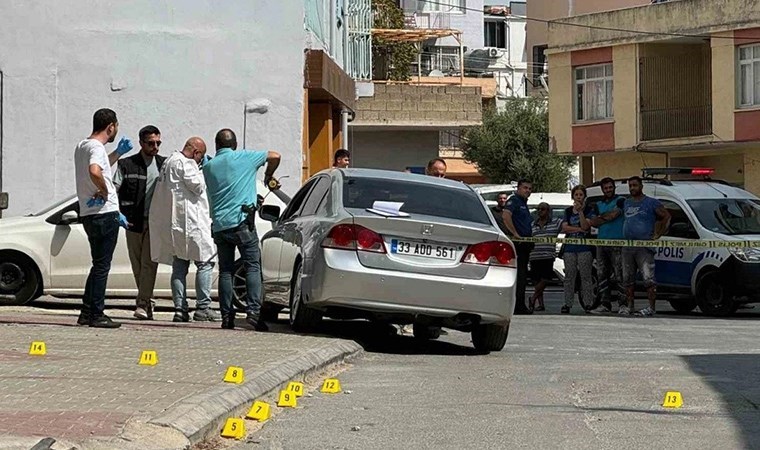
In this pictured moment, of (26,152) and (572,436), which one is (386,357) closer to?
(572,436)

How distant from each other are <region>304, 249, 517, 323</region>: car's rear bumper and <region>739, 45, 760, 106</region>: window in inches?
1197

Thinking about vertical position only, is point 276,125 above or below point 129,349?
above

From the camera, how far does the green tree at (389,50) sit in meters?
61.6

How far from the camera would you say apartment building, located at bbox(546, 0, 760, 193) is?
41438 millimetres

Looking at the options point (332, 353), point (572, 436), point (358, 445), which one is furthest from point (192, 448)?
point (332, 353)

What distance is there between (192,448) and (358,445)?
891 mm

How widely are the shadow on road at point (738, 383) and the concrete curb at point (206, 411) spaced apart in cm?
267

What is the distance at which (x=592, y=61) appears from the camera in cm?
4569

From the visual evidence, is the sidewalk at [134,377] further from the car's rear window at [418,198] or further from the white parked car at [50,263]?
the white parked car at [50,263]

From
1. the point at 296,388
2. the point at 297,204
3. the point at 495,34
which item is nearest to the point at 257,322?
the point at 297,204

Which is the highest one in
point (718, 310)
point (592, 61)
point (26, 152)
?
point (592, 61)

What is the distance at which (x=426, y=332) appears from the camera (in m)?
14.8

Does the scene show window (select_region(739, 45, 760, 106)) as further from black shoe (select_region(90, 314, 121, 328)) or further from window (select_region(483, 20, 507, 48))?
window (select_region(483, 20, 507, 48))

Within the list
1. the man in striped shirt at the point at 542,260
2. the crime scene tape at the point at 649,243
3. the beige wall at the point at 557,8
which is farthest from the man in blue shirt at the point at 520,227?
the beige wall at the point at 557,8
